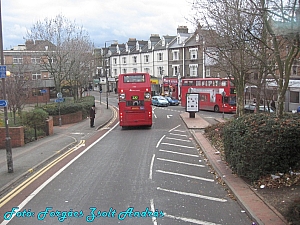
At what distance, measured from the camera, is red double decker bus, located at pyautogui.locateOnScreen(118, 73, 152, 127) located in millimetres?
25234

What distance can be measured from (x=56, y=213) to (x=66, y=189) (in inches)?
82.1

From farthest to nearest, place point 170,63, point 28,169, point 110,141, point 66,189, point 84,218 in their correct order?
point 170,63
point 110,141
point 28,169
point 66,189
point 84,218

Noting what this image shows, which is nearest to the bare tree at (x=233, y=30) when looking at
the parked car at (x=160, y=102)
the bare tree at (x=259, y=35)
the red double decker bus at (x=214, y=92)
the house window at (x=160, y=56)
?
the bare tree at (x=259, y=35)

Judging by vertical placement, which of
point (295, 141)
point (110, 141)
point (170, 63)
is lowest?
point (110, 141)

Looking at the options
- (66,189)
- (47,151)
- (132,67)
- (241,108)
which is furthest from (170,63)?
(66,189)

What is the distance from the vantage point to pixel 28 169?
12.7 meters

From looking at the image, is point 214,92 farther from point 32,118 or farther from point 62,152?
point 62,152

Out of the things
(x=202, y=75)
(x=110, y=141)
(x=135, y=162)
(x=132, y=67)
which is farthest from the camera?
(x=132, y=67)

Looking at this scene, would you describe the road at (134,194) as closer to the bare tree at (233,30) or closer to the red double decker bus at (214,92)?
the bare tree at (233,30)

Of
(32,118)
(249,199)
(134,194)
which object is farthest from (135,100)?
(249,199)

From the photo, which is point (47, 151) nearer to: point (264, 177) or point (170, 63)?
point (264, 177)

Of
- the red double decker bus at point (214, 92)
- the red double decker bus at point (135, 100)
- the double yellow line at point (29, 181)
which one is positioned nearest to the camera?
the double yellow line at point (29, 181)

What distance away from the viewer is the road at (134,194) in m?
7.44

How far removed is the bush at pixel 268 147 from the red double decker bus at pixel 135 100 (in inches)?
619
